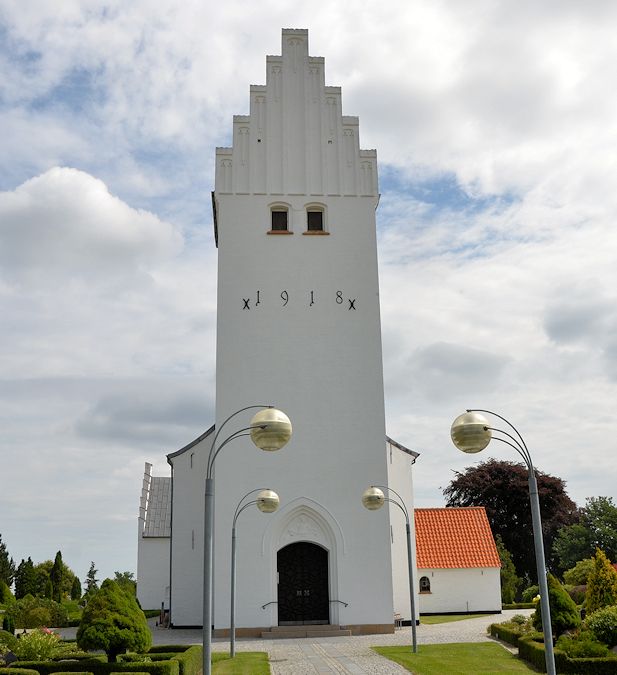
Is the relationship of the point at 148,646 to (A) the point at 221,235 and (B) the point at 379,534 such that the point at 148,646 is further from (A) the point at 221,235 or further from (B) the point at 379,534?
(A) the point at 221,235

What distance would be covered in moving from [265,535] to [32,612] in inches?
485

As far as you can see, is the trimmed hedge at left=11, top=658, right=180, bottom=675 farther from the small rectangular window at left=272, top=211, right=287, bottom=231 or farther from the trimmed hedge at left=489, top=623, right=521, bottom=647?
the small rectangular window at left=272, top=211, right=287, bottom=231

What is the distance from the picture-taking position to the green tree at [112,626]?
50.6 feet

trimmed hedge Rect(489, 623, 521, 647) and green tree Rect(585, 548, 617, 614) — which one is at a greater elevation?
green tree Rect(585, 548, 617, 614)

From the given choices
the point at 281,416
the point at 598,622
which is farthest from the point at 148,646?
the point at 598,622

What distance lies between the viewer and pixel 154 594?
38500mm

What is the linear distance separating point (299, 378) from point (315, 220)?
19.0 ft

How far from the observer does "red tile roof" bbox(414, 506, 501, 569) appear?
109 feet

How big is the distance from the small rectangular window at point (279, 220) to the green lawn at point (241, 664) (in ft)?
46.6

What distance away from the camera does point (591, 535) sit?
41750 mm

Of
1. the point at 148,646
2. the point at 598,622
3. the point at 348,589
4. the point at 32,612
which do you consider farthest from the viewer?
the point at 32,612

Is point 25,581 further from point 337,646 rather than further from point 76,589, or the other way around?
point 337,646

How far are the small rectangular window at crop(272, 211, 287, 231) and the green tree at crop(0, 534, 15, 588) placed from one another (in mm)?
32486

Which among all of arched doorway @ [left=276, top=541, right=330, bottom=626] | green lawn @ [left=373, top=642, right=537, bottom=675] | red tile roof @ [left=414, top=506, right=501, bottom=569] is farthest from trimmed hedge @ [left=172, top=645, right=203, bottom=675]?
red tile roof @ [left=414, top=506, right=501, bottom=569]
